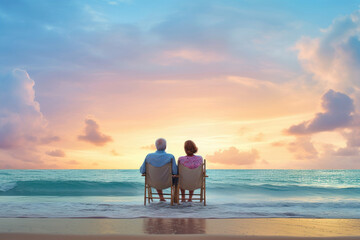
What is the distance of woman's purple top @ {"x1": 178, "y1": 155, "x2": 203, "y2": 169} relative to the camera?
708cm

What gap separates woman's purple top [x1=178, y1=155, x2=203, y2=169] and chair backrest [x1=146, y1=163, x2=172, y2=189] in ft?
0.99

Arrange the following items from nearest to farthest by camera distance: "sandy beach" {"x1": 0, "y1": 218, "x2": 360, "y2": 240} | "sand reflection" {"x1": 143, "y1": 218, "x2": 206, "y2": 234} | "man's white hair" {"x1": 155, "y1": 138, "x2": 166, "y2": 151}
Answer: "sandy beach" {"x1": 0, "y1": 218, "x2": 360, "y2": 240}
"sand reflection" {"x1": 143, "y1": 218, "x2": 206, "y2": 234}
"man's white hair" {"x1": 155, "y1": 138, "x2": 166, "y2": 151}

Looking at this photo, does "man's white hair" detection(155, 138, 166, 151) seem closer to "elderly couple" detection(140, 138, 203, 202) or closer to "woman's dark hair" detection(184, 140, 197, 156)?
"elderly couple" detection(140, 138, 203, 202)

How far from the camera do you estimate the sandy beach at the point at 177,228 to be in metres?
3.72

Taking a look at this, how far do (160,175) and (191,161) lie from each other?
0.69 meters

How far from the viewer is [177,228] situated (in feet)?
14.2

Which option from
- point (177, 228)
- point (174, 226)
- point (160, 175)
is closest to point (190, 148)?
point (160, 175)

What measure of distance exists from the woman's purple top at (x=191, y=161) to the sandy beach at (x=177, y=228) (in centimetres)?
201

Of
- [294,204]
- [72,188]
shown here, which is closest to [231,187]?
[72,188]

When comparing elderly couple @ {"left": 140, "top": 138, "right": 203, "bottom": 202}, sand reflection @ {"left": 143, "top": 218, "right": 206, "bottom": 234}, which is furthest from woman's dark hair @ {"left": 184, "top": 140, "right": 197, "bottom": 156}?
sand reflection @ {"left": 143, "top": 218, "right": 206, "bottom": 234}

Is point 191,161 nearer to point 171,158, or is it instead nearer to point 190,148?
point 190,148

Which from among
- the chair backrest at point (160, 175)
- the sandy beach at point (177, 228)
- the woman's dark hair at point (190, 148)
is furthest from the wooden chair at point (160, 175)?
the sandy beach at point (177, 228)

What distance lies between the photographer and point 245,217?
559 cm

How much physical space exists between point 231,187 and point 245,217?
1112 centimetres
